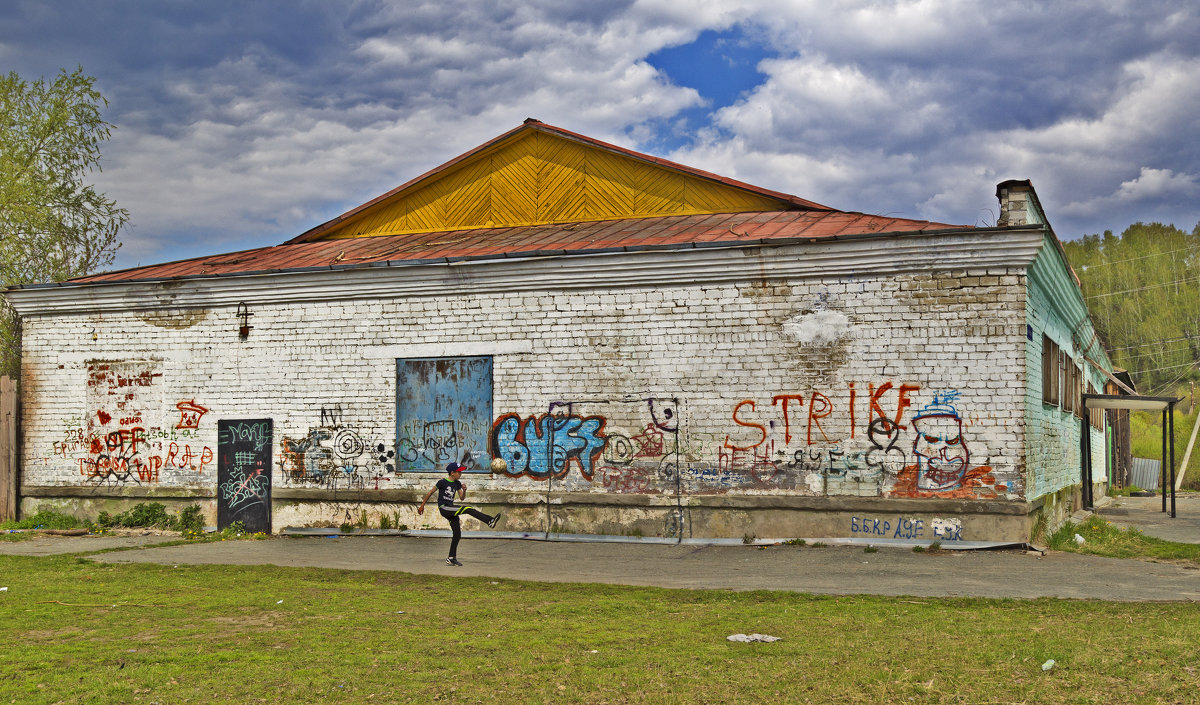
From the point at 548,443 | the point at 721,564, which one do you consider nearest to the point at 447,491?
the point at 548,443

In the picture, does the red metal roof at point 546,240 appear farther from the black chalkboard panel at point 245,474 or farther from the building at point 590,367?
the black chalkboard panel at point 245,474

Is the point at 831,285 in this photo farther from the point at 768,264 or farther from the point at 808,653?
the point at 808,653

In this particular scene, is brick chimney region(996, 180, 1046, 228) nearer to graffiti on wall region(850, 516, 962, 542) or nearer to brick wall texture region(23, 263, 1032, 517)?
brick wall texture region(23, 263, 1032, 517)

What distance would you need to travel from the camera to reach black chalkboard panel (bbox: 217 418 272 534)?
15.2m

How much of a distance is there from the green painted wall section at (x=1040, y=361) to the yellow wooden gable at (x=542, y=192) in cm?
429

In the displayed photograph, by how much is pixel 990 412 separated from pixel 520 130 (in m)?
9.88

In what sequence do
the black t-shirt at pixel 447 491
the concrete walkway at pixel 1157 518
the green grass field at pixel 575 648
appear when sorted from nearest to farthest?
the green grass field at pixel 575 648
the black t-shirt at pixel 447 491
the concrete walkway at pixel 1157 518

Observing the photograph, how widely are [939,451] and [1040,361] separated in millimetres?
2414

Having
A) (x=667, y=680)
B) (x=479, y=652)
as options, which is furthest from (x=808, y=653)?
(x=479, y=652)

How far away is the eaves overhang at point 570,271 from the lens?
1210cm

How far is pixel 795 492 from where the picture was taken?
12656mm

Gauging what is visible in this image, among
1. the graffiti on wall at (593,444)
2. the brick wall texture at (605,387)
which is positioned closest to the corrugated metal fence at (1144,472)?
the brick wall texture at (605,387)

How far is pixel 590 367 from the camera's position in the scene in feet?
44.8

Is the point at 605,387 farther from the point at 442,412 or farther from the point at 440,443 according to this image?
the point at 440,443
